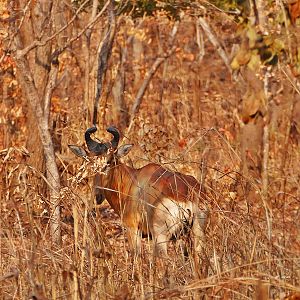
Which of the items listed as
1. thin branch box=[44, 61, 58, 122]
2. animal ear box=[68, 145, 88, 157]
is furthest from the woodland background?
animal ear box=[68, 145, 88, 157]

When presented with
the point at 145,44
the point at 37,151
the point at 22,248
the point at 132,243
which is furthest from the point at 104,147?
the point at 145,44

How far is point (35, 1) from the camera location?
33.8ft

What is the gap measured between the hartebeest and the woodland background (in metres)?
0.16

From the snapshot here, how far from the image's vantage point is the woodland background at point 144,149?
16.1ft

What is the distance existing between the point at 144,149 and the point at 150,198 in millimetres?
528

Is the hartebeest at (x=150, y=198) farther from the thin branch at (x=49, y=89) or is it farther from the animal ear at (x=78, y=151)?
the thin branch at (x=49, y=89)

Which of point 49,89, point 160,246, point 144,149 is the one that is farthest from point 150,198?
point 160,246

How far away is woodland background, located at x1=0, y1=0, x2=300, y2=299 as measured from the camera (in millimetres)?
4895

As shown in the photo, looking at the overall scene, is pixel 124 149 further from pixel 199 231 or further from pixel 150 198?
pixel 199 231

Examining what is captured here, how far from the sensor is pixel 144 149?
8.59 meters

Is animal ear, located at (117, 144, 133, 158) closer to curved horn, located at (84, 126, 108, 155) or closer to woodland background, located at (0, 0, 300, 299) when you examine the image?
curved horn, located at (84, 126, 108, 155)

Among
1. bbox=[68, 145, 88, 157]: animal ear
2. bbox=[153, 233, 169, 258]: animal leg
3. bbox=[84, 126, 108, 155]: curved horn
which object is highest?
bbox=[84, 126, 108, 155]: curved horn

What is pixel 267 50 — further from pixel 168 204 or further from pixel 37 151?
pixel 37 151

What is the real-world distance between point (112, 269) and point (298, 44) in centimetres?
161
